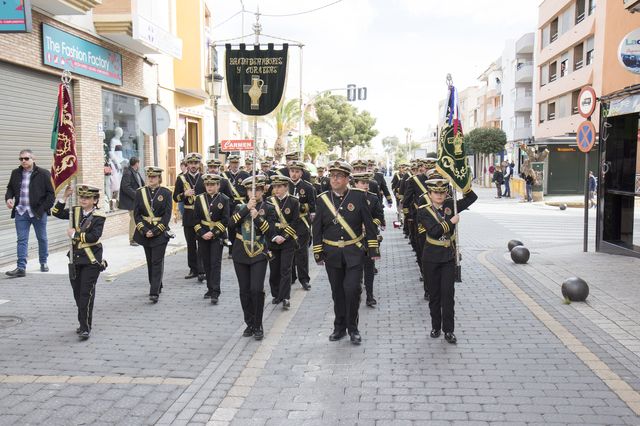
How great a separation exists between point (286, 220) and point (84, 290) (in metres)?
2.69

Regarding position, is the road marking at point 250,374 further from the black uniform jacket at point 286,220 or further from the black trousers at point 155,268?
the black trousers at point 155,268

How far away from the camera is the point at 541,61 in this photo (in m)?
44.4

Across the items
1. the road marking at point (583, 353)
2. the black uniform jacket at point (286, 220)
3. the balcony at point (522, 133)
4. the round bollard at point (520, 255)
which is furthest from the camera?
the balcony at point (522, 133)

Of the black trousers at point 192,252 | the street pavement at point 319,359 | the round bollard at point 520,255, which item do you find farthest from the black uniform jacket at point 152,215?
the round bollard at point 520,255

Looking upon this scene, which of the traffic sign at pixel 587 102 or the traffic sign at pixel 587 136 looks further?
the traffic sign at pixel 587 136

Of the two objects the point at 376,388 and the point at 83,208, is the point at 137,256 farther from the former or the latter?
the point at 376,388

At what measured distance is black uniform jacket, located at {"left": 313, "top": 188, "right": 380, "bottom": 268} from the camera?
6.46m

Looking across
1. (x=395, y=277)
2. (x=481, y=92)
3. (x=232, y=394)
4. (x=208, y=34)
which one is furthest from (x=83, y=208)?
(x=481, y=92)

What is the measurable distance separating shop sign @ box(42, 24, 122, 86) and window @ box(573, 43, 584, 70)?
30.6 meters

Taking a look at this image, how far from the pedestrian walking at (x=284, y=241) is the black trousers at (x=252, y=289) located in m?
1.26

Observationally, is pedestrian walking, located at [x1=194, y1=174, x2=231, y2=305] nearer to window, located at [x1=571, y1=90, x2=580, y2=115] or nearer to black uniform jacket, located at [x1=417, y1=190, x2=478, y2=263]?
black uniform jacket, located at [x1=417, y1=190, x2=478, y2=263]

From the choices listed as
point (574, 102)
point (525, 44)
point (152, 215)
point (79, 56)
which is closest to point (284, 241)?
point (152, 215)

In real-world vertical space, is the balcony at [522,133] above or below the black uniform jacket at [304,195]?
above

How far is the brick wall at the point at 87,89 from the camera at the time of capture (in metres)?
11.6
